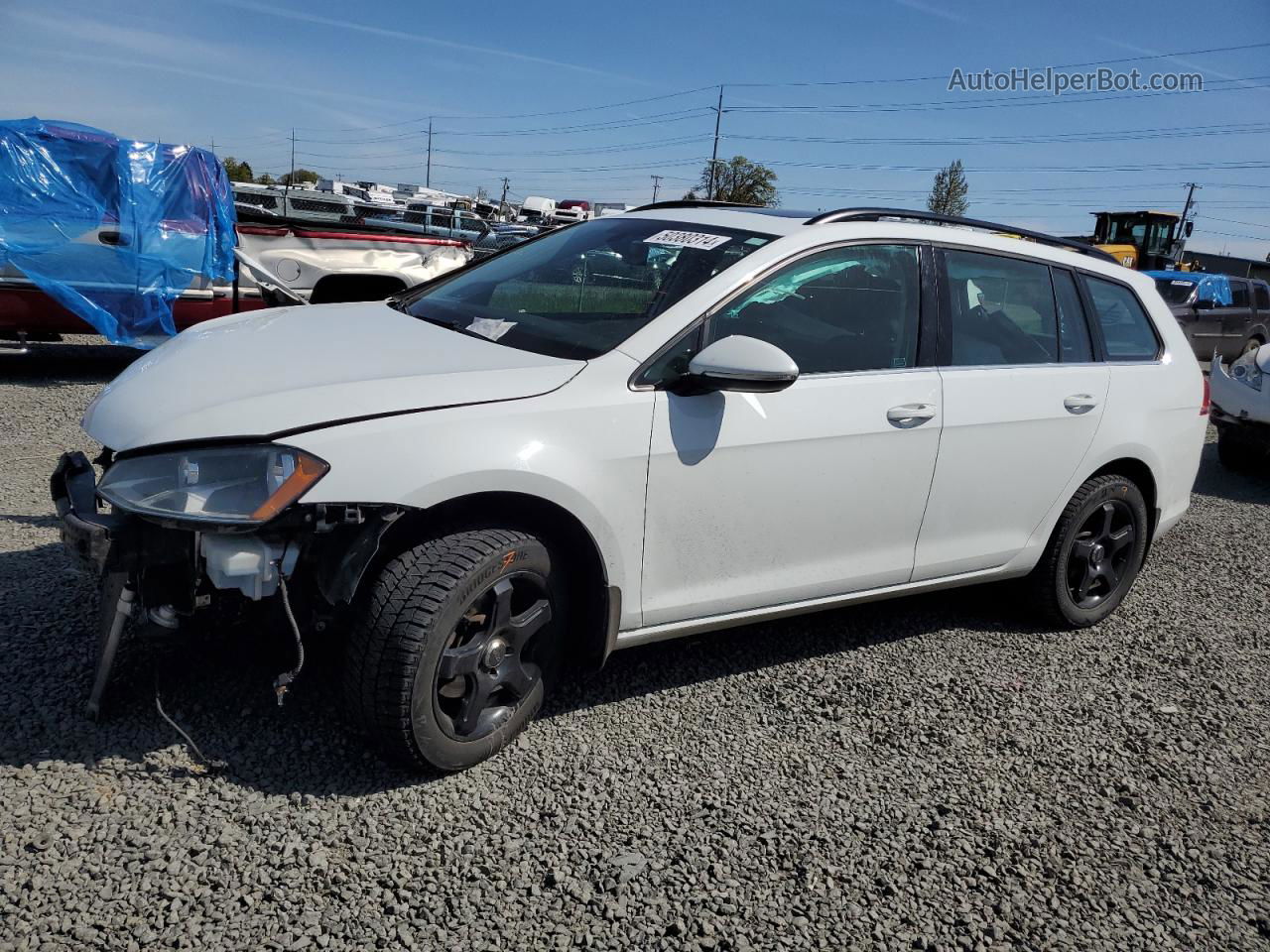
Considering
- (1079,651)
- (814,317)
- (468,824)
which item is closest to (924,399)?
(814,317)

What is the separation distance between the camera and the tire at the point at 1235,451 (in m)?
8.53

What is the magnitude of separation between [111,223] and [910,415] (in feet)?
24.2

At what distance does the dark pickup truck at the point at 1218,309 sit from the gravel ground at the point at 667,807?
13378 millimetres

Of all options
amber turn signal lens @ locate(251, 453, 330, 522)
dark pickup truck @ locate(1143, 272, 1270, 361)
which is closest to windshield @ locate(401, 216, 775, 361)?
amber turn signal lens @ locate(251, 453, 330, 522)

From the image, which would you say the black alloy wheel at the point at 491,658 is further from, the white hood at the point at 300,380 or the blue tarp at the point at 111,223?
the blue tarp at the point at 111,223

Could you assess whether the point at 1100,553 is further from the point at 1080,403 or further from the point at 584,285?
the point at 584,285

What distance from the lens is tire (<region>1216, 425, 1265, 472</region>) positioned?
8.53m

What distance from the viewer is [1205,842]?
9.81ft

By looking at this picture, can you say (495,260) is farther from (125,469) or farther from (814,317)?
(125,469)

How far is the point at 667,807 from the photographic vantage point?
2.89 metres

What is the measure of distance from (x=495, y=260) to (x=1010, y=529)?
2418 millimetres

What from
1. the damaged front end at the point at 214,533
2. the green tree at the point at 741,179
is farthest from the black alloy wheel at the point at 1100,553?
the green tree at the point at 741,179

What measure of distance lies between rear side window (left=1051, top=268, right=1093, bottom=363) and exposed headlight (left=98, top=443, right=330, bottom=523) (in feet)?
10.4

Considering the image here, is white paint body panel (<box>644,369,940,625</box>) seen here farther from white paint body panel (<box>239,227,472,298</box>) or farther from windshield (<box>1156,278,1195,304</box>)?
windshield (<box>1156,278,1195,304</box>)
